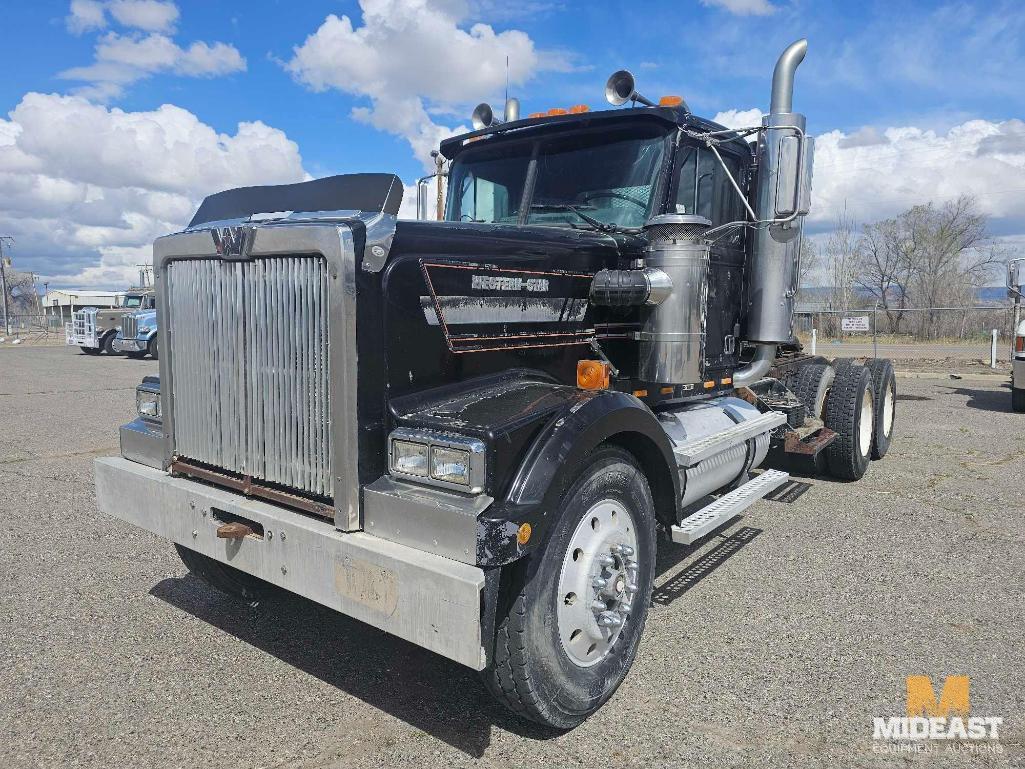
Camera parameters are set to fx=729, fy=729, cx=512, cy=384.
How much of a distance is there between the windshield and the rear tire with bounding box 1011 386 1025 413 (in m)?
9.64

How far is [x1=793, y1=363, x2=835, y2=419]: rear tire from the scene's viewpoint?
6.71 meters

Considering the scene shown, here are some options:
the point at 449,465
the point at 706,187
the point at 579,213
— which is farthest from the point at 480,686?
the point at 706,187

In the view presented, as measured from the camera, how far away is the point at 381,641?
12.0 ft

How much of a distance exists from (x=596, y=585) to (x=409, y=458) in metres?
0.93

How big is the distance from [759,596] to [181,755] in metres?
3.05

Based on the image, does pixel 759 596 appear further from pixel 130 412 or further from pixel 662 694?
pixel 130 412

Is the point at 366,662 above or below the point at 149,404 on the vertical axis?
below

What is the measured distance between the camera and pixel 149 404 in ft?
12.1

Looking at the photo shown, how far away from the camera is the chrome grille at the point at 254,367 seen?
9.20ft

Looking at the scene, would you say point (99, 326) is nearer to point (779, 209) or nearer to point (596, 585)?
point (779, 209)

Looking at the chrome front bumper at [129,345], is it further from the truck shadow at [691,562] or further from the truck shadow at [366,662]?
the truck shadow at [691,562]

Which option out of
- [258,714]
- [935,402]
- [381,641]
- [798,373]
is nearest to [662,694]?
[381,641]

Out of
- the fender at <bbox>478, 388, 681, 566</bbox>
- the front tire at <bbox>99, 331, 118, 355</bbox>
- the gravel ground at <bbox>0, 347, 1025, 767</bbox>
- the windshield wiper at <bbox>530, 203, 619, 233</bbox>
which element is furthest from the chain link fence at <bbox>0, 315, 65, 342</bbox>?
the fender at <bbox>478, 388, 681, 566</bbox>

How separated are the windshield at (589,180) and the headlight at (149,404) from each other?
7.43 feet
